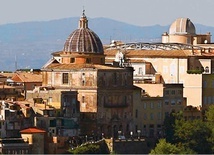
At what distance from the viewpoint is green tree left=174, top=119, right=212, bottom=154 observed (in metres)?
114

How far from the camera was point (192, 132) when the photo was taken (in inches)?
4525

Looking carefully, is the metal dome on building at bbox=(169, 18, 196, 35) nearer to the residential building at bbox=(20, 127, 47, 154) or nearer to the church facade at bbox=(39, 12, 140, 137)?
the church facade at bbox=(39, 12, 140, 137)

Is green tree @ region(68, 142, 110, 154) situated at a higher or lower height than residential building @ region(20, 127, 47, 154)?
lower

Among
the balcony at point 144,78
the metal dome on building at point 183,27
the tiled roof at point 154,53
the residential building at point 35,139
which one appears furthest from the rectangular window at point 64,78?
the metal dome on building at point 183,27

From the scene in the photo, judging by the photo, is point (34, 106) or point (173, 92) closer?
point (34, 106)

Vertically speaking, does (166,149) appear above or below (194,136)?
below

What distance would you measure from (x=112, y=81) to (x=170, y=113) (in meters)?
7.06

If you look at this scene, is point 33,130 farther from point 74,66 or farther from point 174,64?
point 174,64

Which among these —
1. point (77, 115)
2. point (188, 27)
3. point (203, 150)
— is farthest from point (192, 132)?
point (188, 27)

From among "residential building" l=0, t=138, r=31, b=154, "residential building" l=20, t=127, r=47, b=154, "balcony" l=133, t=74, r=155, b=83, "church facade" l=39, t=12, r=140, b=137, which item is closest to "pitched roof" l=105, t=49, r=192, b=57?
"balcony" l=133, t=74, r=155, b=83

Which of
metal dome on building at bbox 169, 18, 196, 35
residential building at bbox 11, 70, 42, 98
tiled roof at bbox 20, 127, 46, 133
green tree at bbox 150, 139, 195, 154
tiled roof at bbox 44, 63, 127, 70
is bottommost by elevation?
green tree at bbox 150, 139, 195, 154

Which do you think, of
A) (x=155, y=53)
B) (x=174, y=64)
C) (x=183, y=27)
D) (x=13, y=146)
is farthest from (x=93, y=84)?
(x=183, y=27)

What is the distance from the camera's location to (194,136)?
114812 mm

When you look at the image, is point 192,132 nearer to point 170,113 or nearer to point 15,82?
point 170,113
